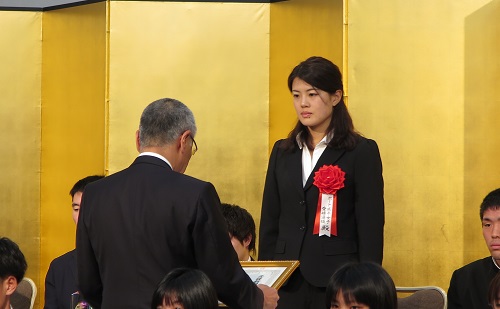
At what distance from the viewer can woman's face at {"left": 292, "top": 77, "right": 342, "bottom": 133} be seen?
14.8 feet

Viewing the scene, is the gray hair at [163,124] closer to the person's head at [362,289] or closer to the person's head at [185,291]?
the person's head at [185,291]

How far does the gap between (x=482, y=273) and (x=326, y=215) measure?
0.96 metres

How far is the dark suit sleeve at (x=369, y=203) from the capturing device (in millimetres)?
4340

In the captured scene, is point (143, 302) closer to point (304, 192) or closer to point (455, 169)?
point (304, 192)

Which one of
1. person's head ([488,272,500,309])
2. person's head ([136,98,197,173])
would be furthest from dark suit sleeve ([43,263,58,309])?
person's head ([488,272,500,309])

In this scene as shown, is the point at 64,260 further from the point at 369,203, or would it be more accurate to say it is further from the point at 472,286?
the point at 472,286

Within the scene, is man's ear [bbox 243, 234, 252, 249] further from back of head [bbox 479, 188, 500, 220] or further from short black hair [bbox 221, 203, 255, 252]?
back of head [bbox 479, 188, 500, 220]

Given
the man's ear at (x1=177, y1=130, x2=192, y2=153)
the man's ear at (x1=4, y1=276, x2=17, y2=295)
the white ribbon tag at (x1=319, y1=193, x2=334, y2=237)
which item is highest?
the man's ear at (x1=177, y1=130, x2=192, y2=153)

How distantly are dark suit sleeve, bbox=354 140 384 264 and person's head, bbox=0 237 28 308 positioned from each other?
1.56 meters

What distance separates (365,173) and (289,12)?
2198mm

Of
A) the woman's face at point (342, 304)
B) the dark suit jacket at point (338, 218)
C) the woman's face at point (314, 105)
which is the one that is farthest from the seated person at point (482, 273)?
the woman's face at point (342, 304)

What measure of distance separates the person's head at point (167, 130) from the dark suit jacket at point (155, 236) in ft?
0.16

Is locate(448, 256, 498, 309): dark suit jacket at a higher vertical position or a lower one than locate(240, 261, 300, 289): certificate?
lower

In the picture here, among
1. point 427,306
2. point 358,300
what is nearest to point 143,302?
point 358,300
